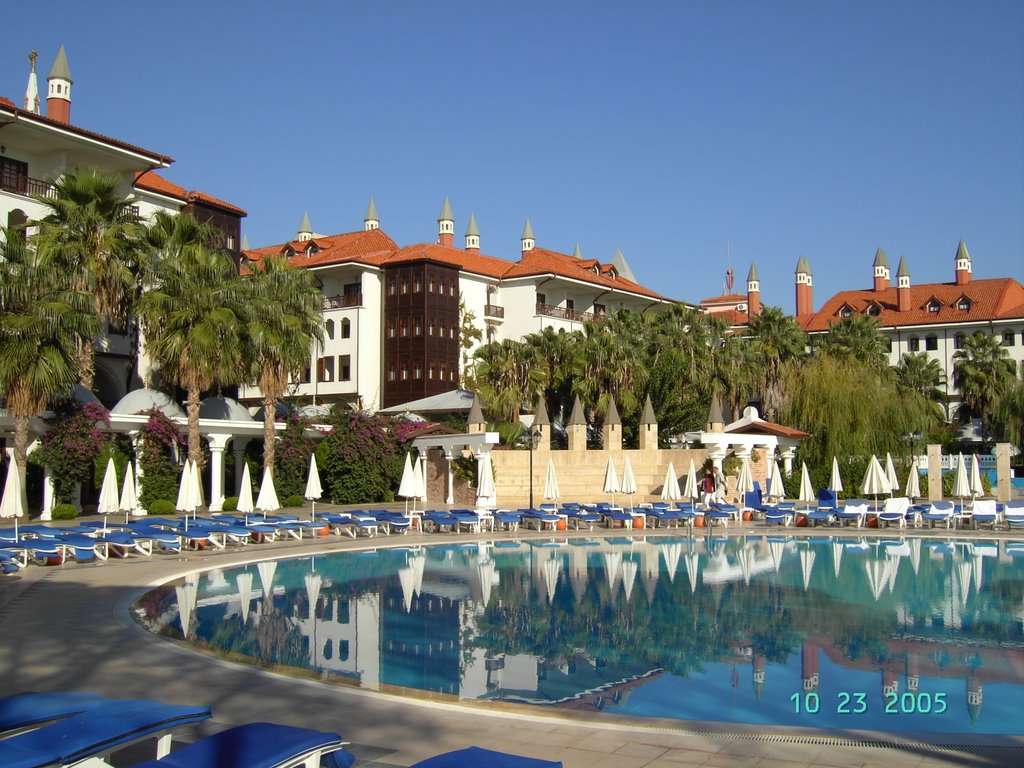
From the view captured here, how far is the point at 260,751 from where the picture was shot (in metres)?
Answer: 5.39

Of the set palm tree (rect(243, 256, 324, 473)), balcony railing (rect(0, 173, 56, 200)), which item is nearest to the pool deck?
palm tree (rect(243, 256, 324, 473))

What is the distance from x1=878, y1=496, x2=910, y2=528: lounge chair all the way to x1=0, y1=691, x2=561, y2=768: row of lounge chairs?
2533 centimetres

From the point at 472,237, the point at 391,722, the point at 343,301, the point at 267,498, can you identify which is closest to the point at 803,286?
the point at 472,237

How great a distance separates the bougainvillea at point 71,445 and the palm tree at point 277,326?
199 inches

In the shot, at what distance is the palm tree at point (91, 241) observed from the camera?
3025 centimetres

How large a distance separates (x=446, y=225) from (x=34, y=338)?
151 ft

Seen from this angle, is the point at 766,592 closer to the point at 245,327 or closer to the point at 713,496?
the point at 713,496

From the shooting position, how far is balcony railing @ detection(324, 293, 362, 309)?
179 ft

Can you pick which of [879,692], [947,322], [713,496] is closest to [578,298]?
[947,322]

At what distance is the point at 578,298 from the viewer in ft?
206

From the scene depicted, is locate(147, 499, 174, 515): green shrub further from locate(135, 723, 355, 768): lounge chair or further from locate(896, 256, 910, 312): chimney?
locate(896, 256, 910, 312): chimney

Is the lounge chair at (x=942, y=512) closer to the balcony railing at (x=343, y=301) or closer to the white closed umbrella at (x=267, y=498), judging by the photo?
the white closed umbrella at (x=267, y=498)

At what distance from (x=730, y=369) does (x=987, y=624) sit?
31071 millimetres

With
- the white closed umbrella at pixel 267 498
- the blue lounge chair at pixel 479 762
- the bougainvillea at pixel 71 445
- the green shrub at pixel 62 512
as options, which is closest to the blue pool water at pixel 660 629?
the blue lounge chair at pixel 479 762
